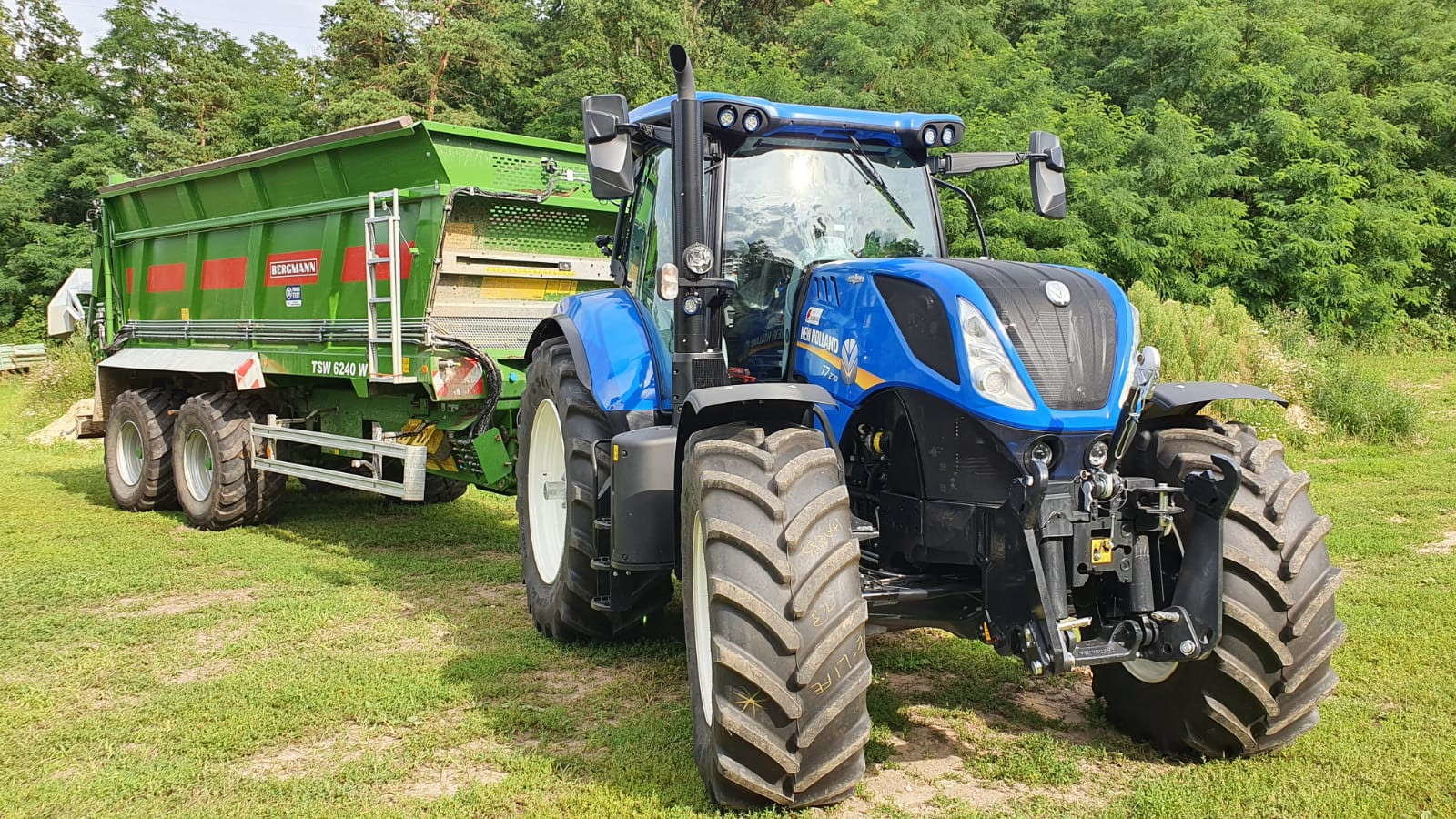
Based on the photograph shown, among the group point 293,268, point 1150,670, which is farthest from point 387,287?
point 1150,670

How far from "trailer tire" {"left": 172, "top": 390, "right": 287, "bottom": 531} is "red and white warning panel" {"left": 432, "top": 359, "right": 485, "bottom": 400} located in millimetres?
2596

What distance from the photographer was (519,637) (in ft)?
18.7

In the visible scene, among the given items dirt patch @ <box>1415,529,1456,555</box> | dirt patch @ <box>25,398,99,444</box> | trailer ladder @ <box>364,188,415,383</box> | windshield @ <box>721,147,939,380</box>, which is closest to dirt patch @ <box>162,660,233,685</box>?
trailer ladder @ <box>364,188,415,383</box>

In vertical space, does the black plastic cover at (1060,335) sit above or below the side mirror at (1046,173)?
below

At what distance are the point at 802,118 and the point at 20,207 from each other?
116 feet

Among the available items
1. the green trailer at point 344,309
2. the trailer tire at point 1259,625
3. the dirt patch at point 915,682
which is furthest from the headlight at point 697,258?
the green trailer at point 344,309

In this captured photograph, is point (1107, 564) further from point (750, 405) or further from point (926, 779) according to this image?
point (750, 405)

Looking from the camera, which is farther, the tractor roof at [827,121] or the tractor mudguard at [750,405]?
the tractor roof at [827,121]

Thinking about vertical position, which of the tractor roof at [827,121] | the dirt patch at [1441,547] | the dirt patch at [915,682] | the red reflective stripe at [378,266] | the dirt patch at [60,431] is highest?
the tractor roof at [827,121]

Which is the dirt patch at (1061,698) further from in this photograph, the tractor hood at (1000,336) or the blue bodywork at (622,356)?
the blue bodywork at (622,356)

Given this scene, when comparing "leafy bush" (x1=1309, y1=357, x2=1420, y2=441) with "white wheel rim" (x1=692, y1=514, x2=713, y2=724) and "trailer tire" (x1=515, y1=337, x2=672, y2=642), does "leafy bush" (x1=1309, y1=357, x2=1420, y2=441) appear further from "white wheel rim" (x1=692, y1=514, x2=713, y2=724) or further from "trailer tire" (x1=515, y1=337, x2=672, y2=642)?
"white wheel rim" (x1=692, y1=514, x2=713, y2=724)

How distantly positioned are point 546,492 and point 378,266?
2.85 m

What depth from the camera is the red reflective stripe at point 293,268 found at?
8.35 m

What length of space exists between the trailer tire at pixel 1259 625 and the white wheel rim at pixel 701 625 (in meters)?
1.69
